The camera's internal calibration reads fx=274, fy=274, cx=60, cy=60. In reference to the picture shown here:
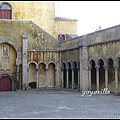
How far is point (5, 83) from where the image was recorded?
32906 millimetres

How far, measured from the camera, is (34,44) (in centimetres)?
3275

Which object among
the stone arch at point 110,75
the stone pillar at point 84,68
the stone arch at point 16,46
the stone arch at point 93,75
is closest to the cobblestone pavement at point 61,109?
the stone arch at point 110,75

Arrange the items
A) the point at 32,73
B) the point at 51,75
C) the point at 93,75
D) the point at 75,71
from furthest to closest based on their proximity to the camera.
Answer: the point at 51,75, the point at 32,73, the point at 75,71, the point at 93,75

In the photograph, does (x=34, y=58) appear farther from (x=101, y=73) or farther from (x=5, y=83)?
(x=101, y=73)

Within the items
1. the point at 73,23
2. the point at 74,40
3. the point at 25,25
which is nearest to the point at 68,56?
the point at 74,40

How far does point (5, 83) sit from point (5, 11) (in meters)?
11.6

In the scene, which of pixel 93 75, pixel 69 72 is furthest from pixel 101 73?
pixel 69 72

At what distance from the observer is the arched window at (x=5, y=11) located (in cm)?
3867

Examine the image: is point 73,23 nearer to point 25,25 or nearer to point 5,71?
point 25,25

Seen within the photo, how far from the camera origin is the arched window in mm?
38672

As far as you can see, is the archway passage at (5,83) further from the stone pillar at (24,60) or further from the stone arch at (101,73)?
the stone arch at (101,73)

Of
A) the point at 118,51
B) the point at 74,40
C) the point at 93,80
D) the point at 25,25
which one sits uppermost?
the point at 25,25

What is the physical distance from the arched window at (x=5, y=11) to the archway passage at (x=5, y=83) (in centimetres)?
1011

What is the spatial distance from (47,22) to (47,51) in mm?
8420
